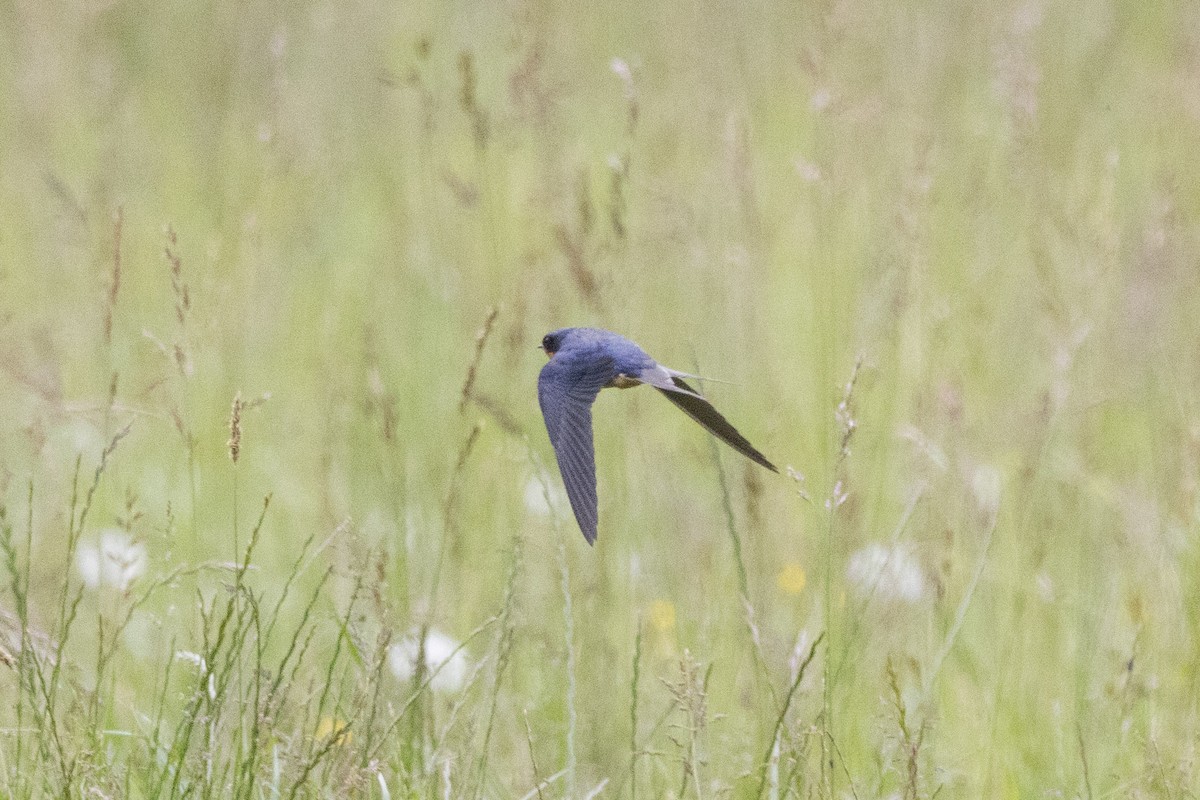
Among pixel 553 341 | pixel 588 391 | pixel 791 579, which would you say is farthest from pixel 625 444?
pixel 588 391

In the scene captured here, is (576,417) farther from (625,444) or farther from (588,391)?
(625,444)

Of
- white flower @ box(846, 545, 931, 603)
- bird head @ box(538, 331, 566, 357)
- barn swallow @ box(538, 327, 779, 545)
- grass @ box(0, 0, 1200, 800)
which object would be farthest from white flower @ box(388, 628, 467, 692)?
white flower @ box(846, 545, 931, 603)

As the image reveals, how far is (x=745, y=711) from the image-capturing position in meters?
2.02

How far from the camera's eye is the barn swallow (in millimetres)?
1551

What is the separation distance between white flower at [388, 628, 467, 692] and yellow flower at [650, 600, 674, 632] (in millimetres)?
299

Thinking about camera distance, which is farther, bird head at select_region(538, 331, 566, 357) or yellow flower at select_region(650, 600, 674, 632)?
yellow flower at select_region(650, 600, 674, 632)

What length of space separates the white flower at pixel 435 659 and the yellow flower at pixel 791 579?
1.88 ft

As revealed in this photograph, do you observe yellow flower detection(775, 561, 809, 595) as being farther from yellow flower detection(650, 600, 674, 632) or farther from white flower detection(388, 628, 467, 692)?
white flower detection(388, 628, 467, 692)

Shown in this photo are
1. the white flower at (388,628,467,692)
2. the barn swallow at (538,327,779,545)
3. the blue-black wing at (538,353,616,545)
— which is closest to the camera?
the blue-black wing at (538,353,616,545)

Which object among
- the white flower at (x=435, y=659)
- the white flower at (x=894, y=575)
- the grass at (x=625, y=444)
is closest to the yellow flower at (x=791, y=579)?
the grass at (x=625, y=444)

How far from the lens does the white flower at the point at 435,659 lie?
6.18 ft

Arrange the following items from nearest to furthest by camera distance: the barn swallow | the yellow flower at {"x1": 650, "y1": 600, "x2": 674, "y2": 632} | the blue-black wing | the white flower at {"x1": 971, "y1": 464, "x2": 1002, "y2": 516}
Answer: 1. the blue-black wing
2. the barn swallow
3. the yellow flower at {"x1": 650, "y1": 600, "x2": 674, "y2": 632}
4. the white flower at {"x1": 971, "y1": 464, "x2": 1002, "y2": 516}

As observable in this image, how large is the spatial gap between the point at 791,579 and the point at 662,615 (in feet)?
0.96

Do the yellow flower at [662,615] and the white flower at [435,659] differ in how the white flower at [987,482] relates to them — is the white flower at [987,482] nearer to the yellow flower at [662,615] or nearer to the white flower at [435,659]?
the yellow flower at [662,615]
